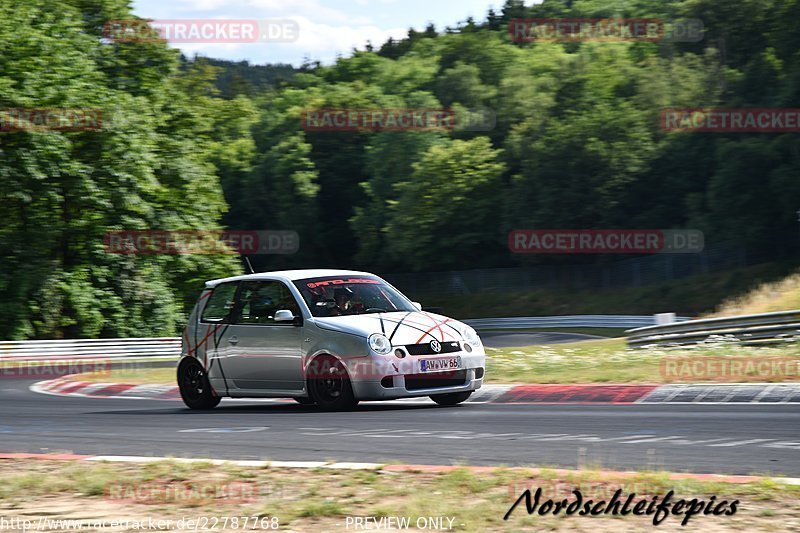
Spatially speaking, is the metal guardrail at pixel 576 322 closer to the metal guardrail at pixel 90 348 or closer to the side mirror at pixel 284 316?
the metal guardrail at pixel 90 348

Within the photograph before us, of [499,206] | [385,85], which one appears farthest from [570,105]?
[385,85]

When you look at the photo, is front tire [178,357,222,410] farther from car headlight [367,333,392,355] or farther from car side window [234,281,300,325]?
car headlight [367,333,392,355]

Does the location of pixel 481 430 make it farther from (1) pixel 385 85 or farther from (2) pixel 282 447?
(1) pixel 385 85

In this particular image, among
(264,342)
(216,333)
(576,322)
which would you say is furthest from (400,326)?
(576,322)

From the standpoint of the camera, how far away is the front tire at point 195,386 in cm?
1389

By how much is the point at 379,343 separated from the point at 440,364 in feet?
2.38

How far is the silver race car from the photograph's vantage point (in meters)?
12.0

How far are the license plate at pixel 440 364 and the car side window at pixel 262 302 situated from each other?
1.63 meters

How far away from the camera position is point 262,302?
1324cm

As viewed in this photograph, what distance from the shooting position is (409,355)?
39.4 feet

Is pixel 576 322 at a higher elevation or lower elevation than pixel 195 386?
lower

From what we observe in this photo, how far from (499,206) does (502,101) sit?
10.6m

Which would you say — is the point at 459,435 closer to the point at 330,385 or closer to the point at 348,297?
the point at 330,385

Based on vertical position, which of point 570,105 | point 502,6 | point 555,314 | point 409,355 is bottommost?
point 555,314
